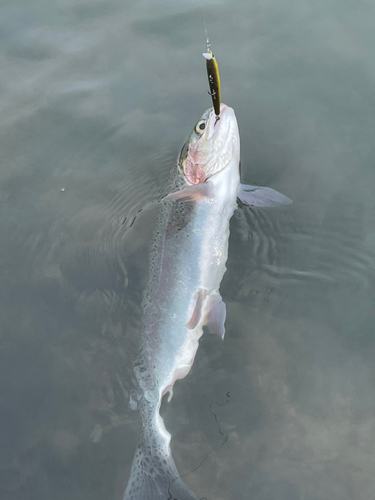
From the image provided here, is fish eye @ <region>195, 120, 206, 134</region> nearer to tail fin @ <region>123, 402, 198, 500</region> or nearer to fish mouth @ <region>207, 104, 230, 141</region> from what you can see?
fish mouth @ <region>207, 104, 230, 141</region>

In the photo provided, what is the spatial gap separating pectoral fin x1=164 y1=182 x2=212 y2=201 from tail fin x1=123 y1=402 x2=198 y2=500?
1550mm

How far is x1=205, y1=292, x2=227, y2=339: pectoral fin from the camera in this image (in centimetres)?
306

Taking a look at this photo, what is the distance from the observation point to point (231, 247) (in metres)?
3.62

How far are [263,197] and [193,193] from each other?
2.01ft

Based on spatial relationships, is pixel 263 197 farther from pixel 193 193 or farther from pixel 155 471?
pixel 155 471

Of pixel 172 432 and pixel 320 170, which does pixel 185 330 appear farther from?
pixel 320 170

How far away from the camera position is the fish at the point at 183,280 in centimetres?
288

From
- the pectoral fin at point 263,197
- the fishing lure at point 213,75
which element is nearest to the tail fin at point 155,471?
the pectoral fin at point 263,197

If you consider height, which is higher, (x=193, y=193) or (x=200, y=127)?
(x=200, y=127)

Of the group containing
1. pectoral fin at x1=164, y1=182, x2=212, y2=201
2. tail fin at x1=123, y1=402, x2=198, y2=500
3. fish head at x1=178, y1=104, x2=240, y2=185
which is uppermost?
fish head at x1=178, y1=104, x2=240, y2=185

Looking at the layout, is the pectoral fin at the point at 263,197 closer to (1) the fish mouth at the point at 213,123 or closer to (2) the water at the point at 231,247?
(2) the water at the point at 231,247

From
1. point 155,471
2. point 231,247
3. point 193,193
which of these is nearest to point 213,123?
point 193,193

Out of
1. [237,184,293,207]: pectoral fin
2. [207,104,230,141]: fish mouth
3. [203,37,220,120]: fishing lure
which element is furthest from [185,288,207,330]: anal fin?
[203,37,220,120]: fishing lure

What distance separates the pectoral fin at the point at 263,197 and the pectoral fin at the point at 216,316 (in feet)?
2.85
